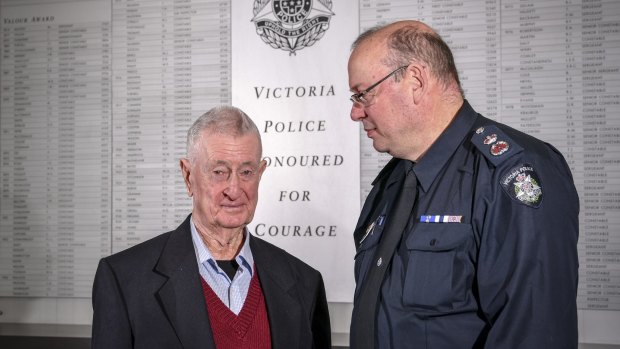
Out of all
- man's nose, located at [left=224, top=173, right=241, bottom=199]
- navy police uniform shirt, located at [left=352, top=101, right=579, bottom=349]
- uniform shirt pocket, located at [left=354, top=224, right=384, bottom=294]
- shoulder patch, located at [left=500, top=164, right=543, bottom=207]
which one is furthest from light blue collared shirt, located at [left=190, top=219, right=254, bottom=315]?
shoulder patch, located at [left=500, top=164, right=543, bottom=207]

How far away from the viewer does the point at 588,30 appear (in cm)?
220

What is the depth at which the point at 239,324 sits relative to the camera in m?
1.54

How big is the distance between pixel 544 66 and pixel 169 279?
154 cm

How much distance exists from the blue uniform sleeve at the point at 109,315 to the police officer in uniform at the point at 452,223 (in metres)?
0.55

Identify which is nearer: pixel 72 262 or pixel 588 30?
pixel 588 30

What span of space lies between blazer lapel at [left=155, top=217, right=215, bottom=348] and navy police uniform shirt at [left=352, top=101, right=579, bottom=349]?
0.43 m

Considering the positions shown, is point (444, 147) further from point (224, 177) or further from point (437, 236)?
point (224, 177)

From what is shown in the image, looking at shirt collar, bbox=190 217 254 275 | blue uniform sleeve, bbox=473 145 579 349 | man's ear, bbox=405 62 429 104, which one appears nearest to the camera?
blue uniform sleeve, bbox=473 145 579 349

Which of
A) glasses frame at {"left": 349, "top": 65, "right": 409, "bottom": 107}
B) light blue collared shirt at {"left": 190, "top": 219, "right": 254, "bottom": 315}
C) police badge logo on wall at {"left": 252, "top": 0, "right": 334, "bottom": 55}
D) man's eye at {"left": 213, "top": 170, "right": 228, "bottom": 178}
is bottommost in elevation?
light blue collared shirt at {"left": 190, "top": 219, "right": 254, "bottom": 315}

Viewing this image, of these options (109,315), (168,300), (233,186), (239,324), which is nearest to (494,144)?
(233,186)

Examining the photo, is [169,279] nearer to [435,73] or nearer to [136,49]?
[435,73]

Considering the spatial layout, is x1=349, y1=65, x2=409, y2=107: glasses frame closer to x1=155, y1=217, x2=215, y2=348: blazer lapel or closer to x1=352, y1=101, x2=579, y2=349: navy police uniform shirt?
x1=352, y1=101, x2=579, y2=349: navy police uniform shirt

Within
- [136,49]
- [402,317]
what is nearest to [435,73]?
[402,317]

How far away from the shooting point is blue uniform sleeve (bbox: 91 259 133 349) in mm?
1464
